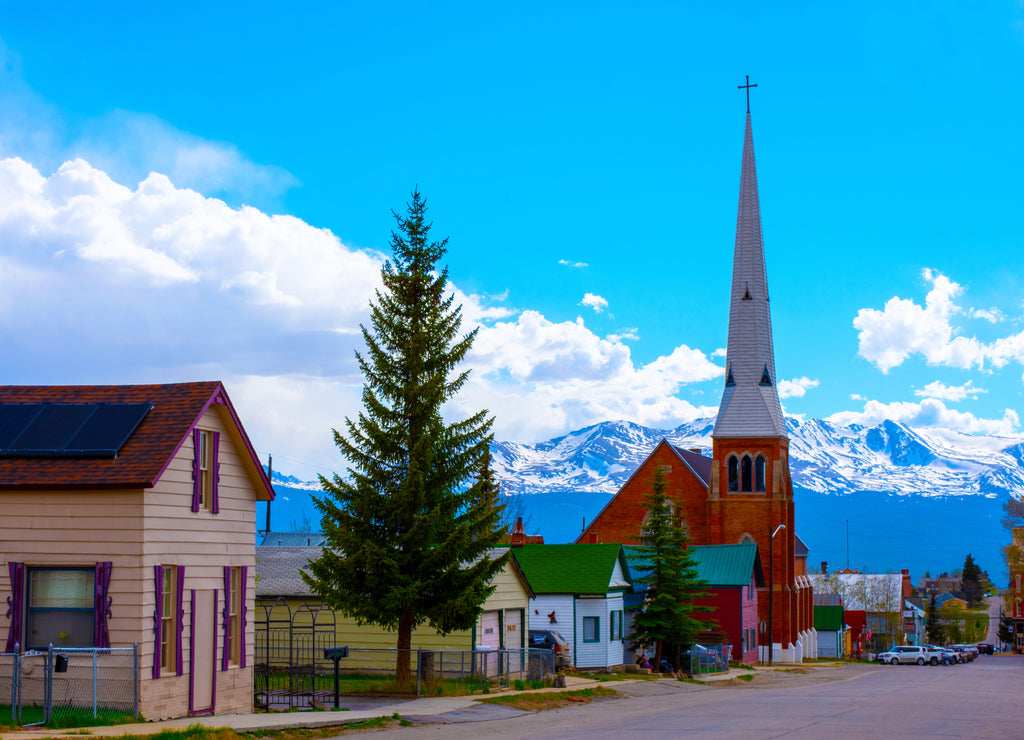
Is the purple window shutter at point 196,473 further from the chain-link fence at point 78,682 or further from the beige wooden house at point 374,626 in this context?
the beige wooden house at point 374,626

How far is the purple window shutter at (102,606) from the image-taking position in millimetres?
20250

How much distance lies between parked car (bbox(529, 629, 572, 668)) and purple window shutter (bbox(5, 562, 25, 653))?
22487 millimetres

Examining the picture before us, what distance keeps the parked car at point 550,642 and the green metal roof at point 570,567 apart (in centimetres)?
168

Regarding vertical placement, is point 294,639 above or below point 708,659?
above

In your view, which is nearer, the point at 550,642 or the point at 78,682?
the point at 78,682

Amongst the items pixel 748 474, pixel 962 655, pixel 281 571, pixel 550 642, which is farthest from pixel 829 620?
pixel 281 571

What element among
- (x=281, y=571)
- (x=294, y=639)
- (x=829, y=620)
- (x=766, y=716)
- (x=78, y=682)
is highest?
(x=281, y=571)

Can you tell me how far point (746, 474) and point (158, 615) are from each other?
61.7m

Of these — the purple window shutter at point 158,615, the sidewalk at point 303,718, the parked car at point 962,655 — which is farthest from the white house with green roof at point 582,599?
the parked car at point 962,655

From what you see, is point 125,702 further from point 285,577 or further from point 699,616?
point 699,616

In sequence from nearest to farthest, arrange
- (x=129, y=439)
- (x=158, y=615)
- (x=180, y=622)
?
(x=158, y=615), (x=180, y=622), (x=129, y=439)

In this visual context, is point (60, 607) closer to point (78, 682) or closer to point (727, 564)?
point (78, 682)

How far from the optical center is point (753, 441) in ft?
258

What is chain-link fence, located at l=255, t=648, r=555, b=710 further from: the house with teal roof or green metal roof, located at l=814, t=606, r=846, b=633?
green metal roof, located at l=814, t=606, r=846, b=633
